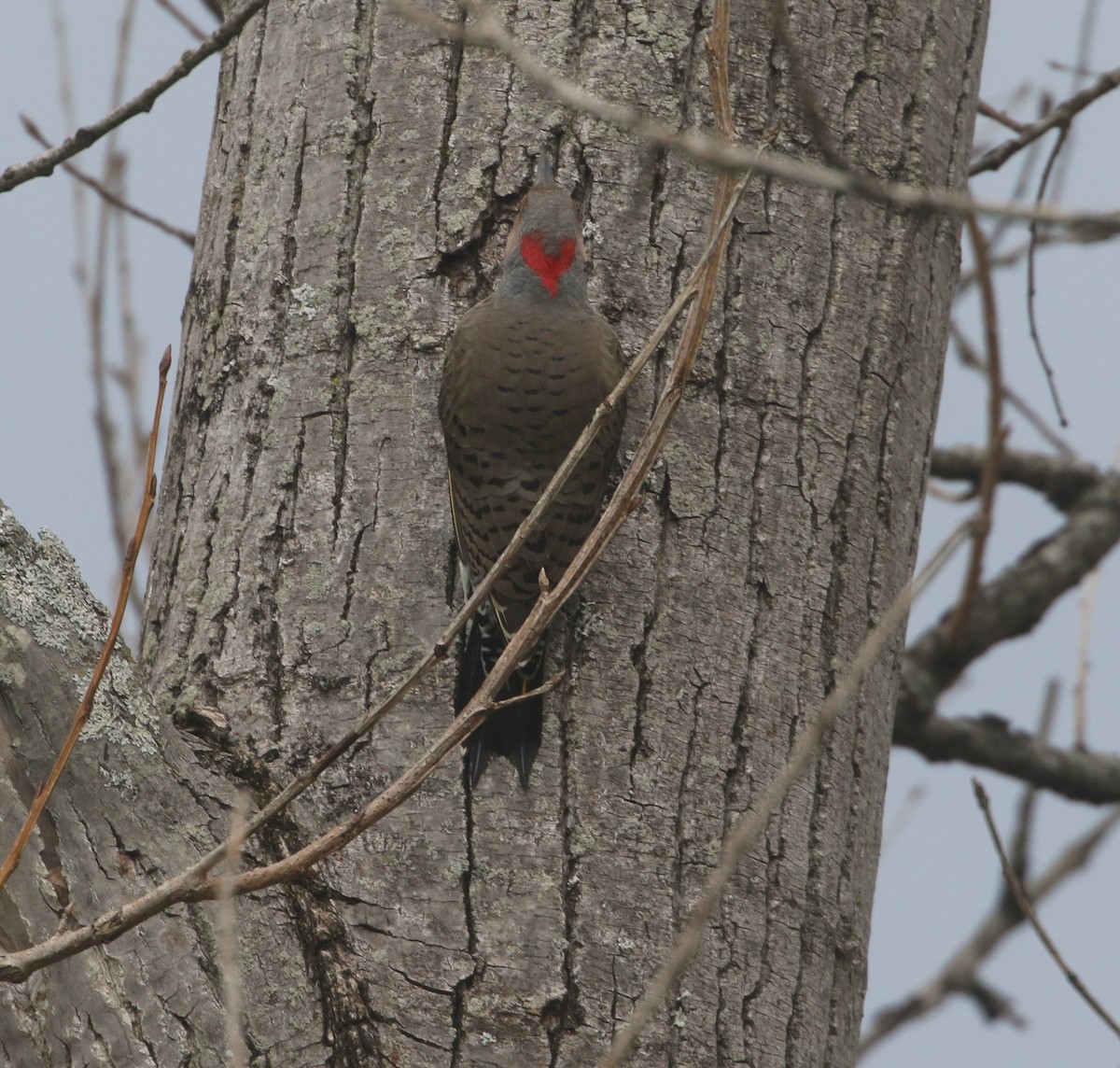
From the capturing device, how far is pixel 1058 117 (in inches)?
112

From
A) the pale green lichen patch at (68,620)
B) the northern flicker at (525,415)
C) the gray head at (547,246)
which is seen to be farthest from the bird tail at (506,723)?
the gray head at (547,246)

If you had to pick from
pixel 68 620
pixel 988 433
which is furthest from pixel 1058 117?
pixel 68 620

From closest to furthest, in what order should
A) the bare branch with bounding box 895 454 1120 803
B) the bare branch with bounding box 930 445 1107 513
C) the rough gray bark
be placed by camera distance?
the rough gray bark, the bare branch with bounding box 895 454 1120 803, the bare branch with bounding box 930 445 1107 513

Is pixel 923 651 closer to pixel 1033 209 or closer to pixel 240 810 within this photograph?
pixel 240 810

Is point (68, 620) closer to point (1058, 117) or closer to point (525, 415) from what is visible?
point (525, 415)

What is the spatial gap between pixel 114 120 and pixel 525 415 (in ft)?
2.80

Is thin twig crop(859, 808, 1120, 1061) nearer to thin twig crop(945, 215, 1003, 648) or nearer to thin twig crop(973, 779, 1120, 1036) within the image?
thin twig crop(945, 215, 1003, 648)

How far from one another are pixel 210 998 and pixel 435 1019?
30 centimetres

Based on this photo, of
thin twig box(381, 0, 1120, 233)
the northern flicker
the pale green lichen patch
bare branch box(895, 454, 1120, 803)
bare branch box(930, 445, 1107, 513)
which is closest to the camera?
thin twig box(381, 0, 1120, 233)

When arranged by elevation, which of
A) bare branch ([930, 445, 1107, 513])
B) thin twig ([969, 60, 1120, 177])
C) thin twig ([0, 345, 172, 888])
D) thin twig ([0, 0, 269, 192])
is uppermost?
bare branch ([930, 445, 1107, 513])

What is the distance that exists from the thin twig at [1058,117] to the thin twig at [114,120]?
1.43 metres

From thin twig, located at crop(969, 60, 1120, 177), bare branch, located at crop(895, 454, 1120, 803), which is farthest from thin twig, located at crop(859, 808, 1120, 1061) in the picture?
thin twig, located at crop(969, 60, 1120, 177)

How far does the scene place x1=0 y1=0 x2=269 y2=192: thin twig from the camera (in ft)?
7.03

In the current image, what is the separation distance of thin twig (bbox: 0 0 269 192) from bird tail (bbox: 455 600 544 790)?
37.3 inches
